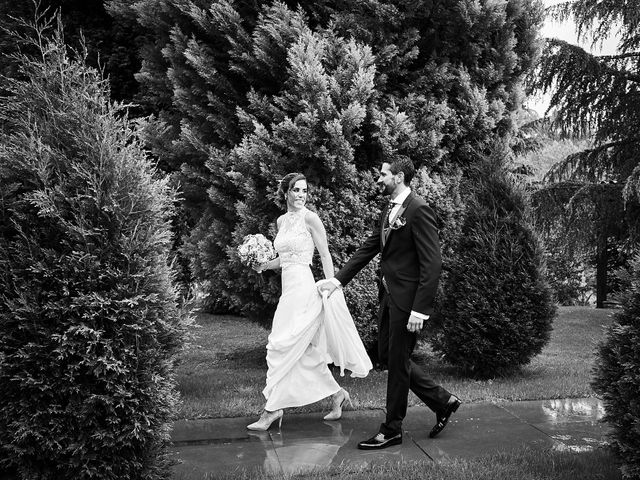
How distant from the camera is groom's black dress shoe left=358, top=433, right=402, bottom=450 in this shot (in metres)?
5.16

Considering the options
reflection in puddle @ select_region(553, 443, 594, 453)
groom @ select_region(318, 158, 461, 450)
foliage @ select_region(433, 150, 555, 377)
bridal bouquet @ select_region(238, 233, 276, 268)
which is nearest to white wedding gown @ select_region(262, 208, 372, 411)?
bridal bouquet @ select_region(238, 233, 276, 268)

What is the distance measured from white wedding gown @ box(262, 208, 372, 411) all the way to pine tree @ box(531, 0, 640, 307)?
7.01 meters

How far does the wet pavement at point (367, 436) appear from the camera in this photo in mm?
4938

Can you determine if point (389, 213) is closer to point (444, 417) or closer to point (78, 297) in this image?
point (444, 417)

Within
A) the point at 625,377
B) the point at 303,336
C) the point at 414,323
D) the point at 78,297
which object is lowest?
the point at 303,336

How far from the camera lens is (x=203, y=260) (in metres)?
8.68

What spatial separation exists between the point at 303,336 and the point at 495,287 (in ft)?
9.28

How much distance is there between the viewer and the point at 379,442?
519 centimetres

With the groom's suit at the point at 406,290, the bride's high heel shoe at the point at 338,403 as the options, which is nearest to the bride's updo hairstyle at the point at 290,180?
the groom's suit at the point at 406,290

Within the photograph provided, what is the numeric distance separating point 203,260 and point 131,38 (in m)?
5.74

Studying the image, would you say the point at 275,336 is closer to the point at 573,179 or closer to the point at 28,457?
the point at 28,457

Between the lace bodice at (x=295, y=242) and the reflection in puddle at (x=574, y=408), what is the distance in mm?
2829

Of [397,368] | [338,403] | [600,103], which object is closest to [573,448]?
[397,368]

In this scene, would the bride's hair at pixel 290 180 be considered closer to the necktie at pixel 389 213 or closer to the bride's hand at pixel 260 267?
the bride's hand at pixel 260 267
